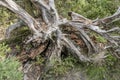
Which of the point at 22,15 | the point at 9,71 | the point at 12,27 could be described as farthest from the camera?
the point at 12,27

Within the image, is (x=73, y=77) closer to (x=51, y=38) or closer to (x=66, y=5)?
(x=51, y=38)

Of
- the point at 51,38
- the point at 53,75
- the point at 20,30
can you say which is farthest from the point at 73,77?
the point at 20,30

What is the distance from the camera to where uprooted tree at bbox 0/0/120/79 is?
4023 mm

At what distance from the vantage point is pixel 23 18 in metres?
4.02

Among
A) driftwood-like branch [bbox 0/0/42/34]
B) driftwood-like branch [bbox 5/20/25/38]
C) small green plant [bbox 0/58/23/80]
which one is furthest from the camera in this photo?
driftwood-like branch [bbox 5/20/25/38]

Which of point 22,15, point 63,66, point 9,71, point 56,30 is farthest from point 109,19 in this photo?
point 9,71

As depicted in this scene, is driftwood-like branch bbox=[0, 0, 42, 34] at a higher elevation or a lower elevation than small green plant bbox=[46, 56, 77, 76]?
higher

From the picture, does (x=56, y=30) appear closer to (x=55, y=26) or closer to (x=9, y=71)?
(x=55, y=26)

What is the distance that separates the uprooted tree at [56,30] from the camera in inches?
158

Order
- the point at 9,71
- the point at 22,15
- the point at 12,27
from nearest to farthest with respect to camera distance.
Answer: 1. the point at 9,71
2. the point at 22,15
3. the point at 12,27

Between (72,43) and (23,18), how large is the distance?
0.70 m

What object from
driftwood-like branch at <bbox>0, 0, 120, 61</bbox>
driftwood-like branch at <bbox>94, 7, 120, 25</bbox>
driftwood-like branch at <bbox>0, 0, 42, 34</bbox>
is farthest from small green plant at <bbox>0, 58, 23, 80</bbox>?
driftwood-like branch at <bbox>94, 7, 120, 25</bbox>

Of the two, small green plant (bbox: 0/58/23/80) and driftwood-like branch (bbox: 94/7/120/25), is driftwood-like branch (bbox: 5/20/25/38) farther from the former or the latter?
driftwood-like branch (bbox: 94/7/120/25)

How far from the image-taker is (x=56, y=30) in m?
4.05
